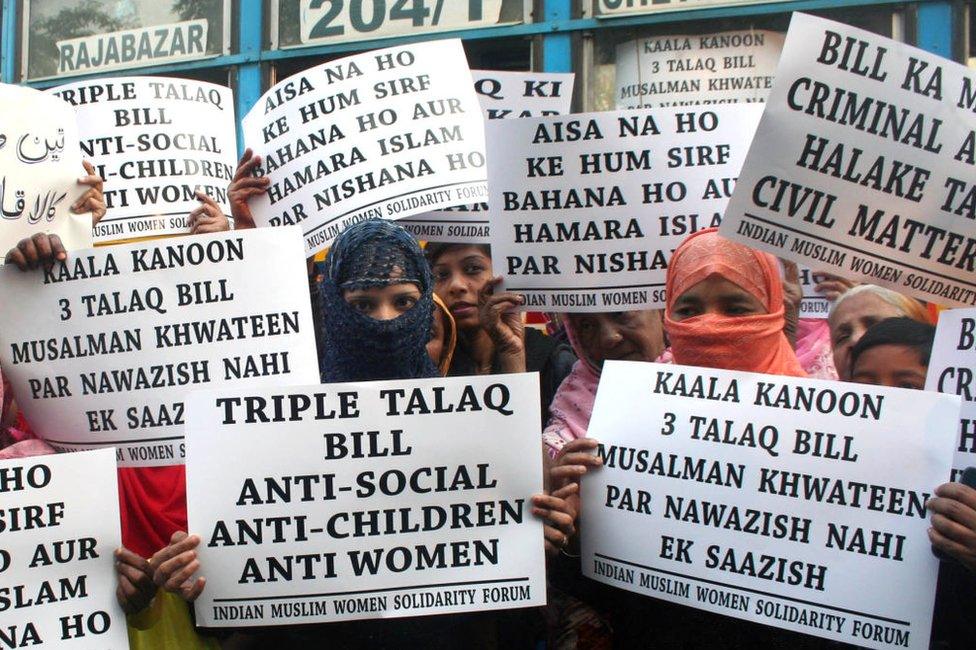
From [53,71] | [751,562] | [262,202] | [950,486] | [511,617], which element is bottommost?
[511,617]

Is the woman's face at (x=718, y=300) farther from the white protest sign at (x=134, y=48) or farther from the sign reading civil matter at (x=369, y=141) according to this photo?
the white protest sign at (x=134, y=48)

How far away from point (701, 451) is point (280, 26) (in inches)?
138

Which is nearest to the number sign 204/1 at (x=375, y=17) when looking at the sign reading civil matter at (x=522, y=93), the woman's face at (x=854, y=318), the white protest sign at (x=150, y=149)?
the sign reading civil matter at (x=522, y=93)

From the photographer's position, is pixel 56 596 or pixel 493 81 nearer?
pixel 56 596

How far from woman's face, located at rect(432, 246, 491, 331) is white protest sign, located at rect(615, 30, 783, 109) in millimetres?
1524

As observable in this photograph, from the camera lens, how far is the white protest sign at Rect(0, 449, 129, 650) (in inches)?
90.3

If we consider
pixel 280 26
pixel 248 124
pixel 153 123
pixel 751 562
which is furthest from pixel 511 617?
pixel 280 26

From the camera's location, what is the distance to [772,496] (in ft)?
7.68

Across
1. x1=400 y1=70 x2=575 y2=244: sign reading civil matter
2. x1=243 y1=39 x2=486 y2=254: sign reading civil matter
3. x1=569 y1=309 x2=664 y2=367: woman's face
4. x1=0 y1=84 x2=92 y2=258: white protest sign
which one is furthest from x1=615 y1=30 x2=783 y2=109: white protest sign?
x1=0 y1=84 x2=92 y2=258: white protest sign

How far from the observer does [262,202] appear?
3365mm

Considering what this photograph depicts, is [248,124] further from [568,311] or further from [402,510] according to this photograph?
[402,510]

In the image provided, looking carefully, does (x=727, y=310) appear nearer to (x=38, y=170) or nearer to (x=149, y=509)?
(x=149, y=509)

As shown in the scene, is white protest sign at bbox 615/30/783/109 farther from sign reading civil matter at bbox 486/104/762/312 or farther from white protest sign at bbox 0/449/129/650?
white protest sign at bbox 0/449/129/650

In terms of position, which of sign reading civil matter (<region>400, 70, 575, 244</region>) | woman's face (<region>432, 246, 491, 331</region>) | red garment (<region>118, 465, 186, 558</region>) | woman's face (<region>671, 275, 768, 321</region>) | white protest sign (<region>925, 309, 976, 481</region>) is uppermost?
sign reading civil matter (<region>400, 70, 575, 244</region>)
